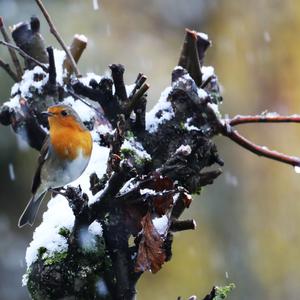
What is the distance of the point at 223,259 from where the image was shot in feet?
19.1

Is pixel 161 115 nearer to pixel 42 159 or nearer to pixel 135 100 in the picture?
pixel 135 100

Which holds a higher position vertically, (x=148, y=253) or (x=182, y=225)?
(x=182, y=225)

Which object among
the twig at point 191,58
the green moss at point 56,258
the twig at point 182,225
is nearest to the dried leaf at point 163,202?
the twig at point 182,225

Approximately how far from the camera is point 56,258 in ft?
5.00

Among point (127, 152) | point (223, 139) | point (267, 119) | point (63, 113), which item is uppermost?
point (223, 139)

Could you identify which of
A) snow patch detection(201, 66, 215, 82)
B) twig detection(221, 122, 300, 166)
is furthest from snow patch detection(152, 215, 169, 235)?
snow patch detection(201, 66, 215, 82)

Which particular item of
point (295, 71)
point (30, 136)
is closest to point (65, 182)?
point (30, 136)

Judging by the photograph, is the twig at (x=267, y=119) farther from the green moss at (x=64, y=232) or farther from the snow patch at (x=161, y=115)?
the green moss at (x=64, y=232)

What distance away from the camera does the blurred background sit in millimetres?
5688

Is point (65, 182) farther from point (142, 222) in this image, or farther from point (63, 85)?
point (142, 222)

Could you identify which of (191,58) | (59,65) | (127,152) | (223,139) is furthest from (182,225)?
(223,139)

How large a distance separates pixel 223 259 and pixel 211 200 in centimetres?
56

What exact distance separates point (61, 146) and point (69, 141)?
0.05m

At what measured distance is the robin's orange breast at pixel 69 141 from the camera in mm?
1895
